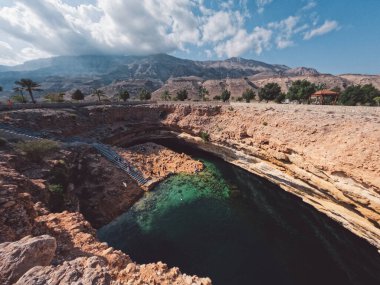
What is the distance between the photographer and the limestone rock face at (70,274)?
7301mm

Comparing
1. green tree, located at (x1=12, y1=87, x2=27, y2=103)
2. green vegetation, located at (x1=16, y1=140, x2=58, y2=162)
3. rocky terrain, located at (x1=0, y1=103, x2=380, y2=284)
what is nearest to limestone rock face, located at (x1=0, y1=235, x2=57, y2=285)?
rocky terrain, located at (x1=0, y1=103, x2=380, y2=284)

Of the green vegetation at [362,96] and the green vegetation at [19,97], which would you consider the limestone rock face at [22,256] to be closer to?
the green vegetation at [19,97]

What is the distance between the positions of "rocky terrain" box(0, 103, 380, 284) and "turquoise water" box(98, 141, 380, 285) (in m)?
2.81

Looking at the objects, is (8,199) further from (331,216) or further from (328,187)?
(331,216)

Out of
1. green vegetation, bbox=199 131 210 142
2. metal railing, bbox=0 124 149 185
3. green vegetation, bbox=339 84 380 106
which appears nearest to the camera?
metal railing, bbox=0 124 149 185

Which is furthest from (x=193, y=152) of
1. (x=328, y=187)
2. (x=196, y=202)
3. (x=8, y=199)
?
(x=8, y=199)

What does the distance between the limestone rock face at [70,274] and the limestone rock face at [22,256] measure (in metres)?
0.75

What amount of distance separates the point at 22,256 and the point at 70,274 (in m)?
2.24

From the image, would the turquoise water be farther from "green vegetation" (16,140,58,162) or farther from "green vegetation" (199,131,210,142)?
"green vegetation" (199,131,210,142)

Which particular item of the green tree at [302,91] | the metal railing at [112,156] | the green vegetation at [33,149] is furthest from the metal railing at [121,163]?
the green tree at [302,91]

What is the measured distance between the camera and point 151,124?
178 ft

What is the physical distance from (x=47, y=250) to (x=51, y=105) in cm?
4736

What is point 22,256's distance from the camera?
323 inches

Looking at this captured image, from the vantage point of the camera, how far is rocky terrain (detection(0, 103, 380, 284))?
40.9 feet
